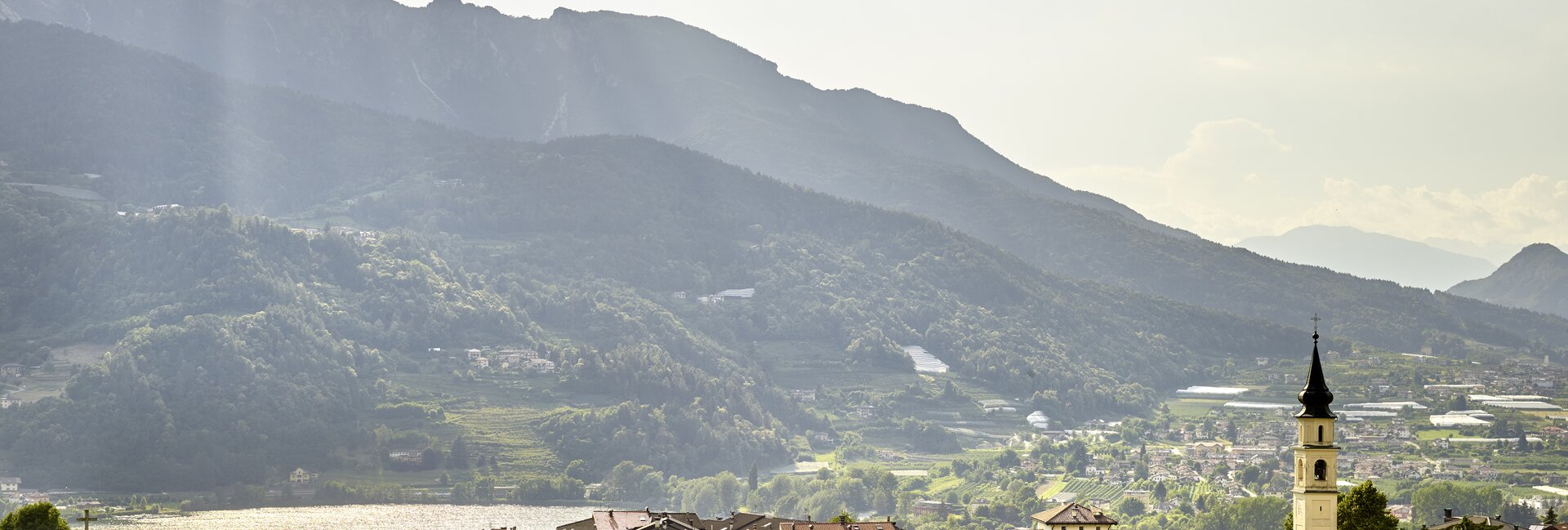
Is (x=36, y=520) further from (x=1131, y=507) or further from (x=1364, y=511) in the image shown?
(x=1131, y=507)

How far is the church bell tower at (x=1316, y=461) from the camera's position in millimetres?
87188

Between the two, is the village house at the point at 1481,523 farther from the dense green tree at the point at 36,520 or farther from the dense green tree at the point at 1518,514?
the dense green tree at the point at 36,520

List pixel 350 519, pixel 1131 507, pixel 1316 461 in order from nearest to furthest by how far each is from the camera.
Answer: pixel 1316 461 < pixel 350 519 < pixel 1131 507

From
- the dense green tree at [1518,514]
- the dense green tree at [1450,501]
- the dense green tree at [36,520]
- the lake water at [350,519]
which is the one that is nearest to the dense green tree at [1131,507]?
the dense green tree at [1450,501]

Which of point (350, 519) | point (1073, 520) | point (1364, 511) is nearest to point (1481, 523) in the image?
point (1364, 511)

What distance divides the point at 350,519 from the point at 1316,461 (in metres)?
111

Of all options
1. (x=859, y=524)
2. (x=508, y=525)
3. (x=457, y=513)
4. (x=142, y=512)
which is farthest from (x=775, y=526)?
(x=142, y=512)

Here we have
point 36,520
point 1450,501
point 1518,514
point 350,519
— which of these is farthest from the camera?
point 350,519

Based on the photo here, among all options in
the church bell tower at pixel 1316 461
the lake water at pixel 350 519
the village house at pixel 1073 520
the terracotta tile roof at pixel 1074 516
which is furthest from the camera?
the lake water at pixel 350 519

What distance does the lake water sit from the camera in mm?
176375

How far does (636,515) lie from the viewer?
123062 mm

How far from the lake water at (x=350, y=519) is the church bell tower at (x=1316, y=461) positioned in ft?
307

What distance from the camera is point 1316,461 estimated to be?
88.1 metres

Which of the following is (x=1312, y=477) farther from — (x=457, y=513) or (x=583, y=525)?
(x=457, y=513)
